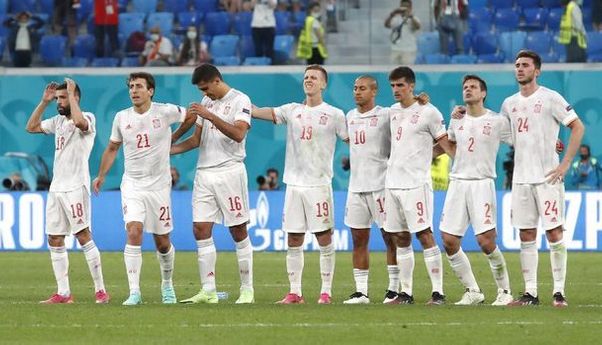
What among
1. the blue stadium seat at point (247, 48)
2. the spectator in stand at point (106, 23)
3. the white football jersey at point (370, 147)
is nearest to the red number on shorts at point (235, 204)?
the white football jersey at point (370, 147)

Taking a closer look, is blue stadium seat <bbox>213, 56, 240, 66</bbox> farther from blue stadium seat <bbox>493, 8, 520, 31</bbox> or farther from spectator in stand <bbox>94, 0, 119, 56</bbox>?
blue stadium seat <bbox>493, 8, 520, 31</bbox>

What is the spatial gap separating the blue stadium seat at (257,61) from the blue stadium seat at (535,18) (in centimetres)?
520

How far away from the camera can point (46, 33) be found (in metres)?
34.0

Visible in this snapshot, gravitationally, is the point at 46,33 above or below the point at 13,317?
above

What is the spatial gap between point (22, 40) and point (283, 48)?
543cm

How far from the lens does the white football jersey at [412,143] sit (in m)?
16.3

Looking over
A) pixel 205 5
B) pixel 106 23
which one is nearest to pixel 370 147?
pixel 106 23

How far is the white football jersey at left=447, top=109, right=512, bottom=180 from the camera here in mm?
16297

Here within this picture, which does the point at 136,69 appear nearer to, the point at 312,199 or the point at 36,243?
the point at 36,243

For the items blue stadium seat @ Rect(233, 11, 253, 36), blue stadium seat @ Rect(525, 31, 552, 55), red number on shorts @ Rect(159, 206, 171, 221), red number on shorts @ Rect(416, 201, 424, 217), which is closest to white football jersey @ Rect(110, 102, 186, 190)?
red number on shorts @ Rect(159, 206, 171, 221)

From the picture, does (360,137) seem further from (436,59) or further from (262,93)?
(262,93)

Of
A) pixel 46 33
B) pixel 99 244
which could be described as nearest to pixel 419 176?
pixel 99 244

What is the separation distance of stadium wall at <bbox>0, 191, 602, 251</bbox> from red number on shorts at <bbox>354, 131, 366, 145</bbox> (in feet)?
37.4

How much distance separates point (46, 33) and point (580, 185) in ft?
38.1
